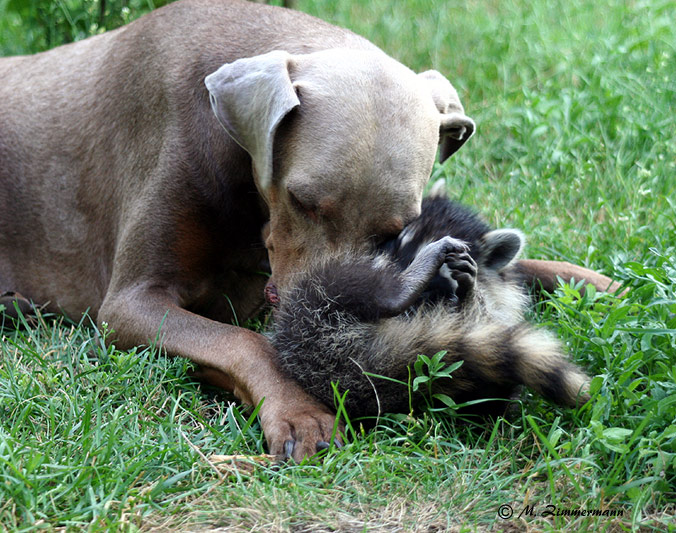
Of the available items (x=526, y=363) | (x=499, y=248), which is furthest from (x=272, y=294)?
(x=526, y=363)

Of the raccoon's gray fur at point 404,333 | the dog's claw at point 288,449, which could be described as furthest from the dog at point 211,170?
the raccoon's gray fur at point 404,333

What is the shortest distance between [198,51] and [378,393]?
1835 mm

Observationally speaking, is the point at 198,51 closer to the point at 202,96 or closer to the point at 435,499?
the point at 202,96

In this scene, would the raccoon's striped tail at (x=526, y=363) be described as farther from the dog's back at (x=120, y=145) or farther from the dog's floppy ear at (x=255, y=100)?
the dog's back at (x=120, y=145)

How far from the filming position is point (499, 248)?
3.27 metres

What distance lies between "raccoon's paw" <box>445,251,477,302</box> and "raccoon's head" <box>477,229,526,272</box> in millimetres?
324

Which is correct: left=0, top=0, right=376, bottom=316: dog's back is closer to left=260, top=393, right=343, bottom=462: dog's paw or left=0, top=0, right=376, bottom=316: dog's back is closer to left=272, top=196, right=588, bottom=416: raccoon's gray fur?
left=272, top=196, right=588, bottom=416: raccoon's gray fur

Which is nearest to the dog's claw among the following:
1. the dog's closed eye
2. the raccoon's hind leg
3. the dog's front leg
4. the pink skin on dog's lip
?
the dog's front leg

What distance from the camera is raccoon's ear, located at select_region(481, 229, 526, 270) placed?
3.23 m

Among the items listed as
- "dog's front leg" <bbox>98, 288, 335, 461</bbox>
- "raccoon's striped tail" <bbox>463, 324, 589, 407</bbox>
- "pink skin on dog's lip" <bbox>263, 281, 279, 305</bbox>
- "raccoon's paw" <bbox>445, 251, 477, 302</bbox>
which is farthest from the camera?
"pink skin on dog's lip" <bbox>263, 281, 279, 305</bbox>

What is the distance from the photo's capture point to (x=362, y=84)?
3.25 meters

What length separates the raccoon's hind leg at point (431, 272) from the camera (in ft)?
9.23

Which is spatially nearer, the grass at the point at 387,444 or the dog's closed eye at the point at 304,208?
the grass at the point at 387,444

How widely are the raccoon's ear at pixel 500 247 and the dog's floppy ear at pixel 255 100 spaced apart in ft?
2.94
